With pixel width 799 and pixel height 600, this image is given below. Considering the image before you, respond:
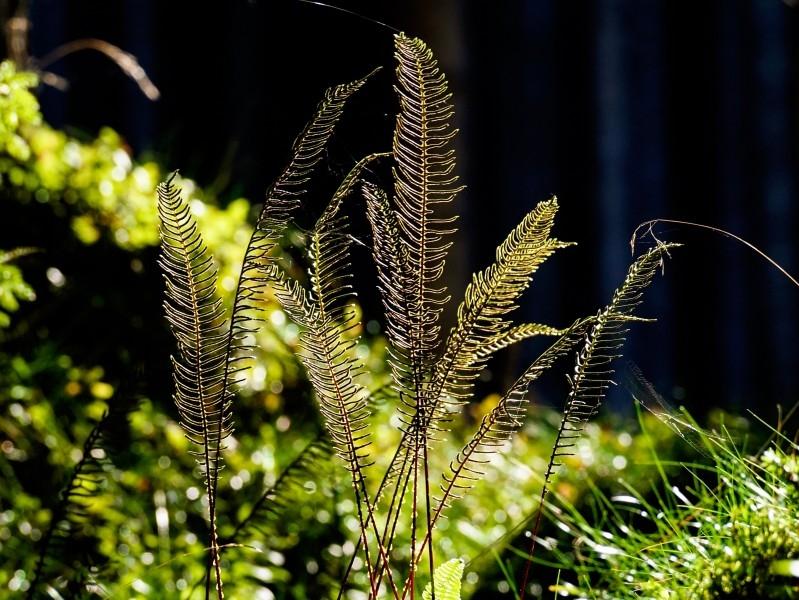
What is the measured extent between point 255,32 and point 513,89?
5.97ft

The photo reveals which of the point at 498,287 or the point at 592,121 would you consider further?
the point at 592,121

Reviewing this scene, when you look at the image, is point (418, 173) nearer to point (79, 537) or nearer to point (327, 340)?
point (327, 340)

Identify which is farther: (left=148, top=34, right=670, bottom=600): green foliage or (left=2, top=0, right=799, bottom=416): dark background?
(left=2, top=0, right=799, bottom=416): dark background

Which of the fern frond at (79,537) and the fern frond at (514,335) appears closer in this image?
the fern frond at (514,335)

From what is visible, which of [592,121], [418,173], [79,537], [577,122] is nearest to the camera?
[418,173]

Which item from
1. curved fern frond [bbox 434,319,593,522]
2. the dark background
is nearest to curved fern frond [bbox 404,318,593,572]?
curved fern frond [bbox 434,319,593,522]

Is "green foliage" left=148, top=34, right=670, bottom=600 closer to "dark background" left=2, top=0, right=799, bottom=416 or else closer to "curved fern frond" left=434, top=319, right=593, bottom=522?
"curved fern frond" left=434, top=319, right=593, bottom=522

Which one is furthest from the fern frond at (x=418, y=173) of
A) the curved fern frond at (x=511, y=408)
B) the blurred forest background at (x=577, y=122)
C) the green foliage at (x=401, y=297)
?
the blurred forest background at (x=577, y=122)

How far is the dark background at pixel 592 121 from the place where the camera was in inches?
241

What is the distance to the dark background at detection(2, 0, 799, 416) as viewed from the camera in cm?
611

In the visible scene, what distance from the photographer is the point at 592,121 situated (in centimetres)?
701

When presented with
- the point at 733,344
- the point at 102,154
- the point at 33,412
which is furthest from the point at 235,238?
the point at 733,344

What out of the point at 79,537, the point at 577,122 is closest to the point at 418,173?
the point at 79,537

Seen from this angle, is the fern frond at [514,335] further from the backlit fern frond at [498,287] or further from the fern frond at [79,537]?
the fern frond at [79,537]
